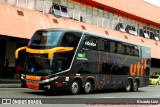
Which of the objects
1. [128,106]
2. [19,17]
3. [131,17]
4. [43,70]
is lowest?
[128,106]

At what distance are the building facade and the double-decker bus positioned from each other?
759 centimetres

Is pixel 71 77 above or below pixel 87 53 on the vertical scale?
below

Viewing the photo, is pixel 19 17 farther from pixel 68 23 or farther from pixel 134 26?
pixel 134 26

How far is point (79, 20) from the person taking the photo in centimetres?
3578

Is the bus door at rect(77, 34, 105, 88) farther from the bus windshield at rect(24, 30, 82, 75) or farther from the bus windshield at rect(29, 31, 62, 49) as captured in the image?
the bus windshield at rect(29, 31, 62, 49)

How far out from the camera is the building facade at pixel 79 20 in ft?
88.9

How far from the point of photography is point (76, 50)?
62.8ft

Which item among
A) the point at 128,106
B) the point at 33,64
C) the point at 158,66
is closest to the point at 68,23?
the point at 33,64

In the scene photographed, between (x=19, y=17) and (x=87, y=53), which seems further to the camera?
(x=19, y=17)

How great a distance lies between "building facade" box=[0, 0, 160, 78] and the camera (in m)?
27.1

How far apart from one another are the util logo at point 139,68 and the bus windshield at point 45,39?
910 cm

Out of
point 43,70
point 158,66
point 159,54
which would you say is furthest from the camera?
point 158,66

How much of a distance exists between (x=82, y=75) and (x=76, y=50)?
1643 millimetres

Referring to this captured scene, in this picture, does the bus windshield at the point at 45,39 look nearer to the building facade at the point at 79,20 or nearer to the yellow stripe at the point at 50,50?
the yellow stripe at the point at 50,50
